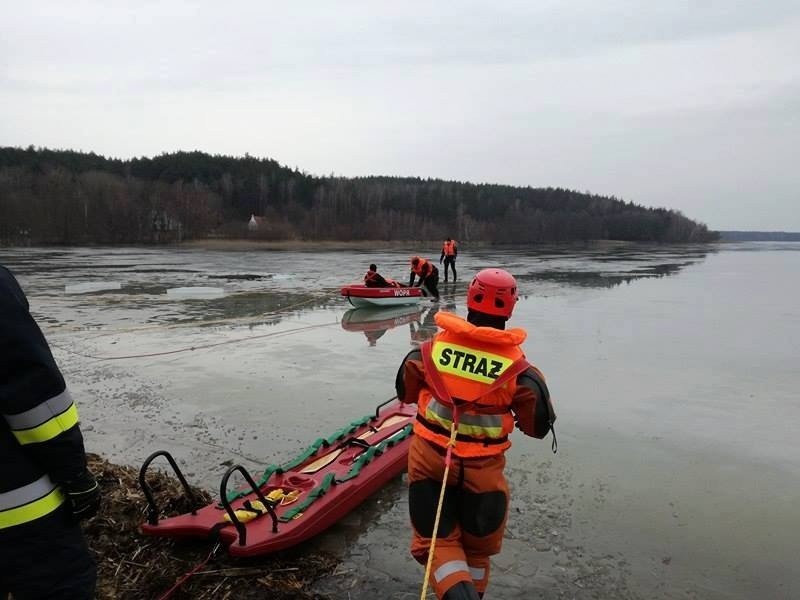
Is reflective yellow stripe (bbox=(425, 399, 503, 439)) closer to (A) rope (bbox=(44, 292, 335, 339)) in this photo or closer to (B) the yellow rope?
(B) the yellow rope

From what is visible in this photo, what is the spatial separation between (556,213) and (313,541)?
105 meters

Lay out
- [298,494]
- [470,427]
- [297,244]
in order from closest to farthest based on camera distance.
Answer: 1. [470,427]
2. [298,494]
3. [297,244]

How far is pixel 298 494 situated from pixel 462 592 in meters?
1.82

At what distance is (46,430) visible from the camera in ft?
6.25

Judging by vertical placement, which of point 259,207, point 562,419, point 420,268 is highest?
point 259,207

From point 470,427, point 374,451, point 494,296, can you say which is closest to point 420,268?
point 374,451

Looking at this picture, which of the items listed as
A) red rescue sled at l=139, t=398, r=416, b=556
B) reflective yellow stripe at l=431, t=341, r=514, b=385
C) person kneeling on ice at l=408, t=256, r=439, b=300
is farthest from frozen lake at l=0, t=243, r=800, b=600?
person kneeling on ice at l=408, t=256, r=439, b=300

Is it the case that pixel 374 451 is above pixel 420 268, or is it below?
below

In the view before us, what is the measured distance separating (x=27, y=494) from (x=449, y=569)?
158 centimetres

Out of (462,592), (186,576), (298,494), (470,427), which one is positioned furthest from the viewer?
(298,494)

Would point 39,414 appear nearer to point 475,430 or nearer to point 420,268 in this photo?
point 475,430

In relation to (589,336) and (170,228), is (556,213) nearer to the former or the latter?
(170,228)

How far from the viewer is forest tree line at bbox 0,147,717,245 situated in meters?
62.1

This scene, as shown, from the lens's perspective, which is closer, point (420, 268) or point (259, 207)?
point (420, 268)
